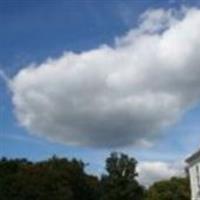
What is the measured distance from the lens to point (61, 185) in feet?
347

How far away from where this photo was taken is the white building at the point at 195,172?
6431 centimetres

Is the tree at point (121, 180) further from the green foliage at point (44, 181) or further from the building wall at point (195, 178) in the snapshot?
the building wall at point (195, 178)

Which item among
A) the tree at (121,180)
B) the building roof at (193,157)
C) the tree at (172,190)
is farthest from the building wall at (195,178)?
the tree at (121,180)

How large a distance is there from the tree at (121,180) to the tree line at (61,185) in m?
0.21

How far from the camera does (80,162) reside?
117 metres

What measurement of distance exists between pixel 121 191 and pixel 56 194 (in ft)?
85.7

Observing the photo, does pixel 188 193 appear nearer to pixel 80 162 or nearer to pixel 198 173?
pixel 80 162

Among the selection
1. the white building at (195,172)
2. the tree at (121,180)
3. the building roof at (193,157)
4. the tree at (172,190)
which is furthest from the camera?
the tree at (121,180)

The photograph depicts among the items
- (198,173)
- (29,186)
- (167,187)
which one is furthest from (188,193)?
(198,173)

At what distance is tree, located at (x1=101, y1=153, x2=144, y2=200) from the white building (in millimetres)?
56925

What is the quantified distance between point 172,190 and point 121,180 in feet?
72.6

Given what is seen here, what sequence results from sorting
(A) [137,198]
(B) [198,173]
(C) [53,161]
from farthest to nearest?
1. (A) [137,198]
2. (C) [53,161]
3. (B) [198,173]

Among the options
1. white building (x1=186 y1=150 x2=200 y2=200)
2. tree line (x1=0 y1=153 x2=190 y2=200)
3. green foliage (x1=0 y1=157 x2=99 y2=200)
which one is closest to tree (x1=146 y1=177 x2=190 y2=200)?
tree line (x1=0 y1=153 x2=190 y2=200)

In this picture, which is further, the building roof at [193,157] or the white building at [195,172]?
the white building at [195,172]
